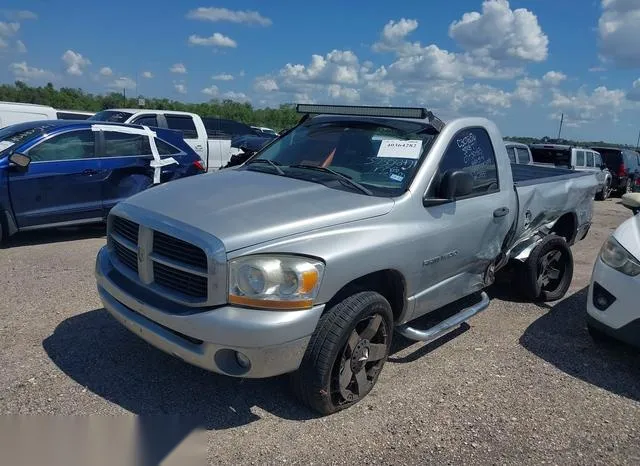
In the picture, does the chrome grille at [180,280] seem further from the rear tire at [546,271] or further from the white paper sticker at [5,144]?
the white paper sticker at [5,144]

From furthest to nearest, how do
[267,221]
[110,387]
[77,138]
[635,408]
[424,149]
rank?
1. [77,138]
2. [424,149]
3. [635,408]
4. [110,387]
5. [267,221]

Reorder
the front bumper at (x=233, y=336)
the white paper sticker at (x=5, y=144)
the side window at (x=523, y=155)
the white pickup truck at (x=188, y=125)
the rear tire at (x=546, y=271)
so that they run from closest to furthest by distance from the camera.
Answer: the front bumper at (x=233, y=336) < the rear tire at (x=546, y=271) < the white paper sticker at (x=5, y=144) < the white pickup truck at (x=188, y=125) < the side window at (x=523, y=155)

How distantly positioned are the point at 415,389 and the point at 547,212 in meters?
3.04

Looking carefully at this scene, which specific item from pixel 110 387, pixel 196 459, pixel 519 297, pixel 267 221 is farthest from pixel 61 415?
pixel 519 297

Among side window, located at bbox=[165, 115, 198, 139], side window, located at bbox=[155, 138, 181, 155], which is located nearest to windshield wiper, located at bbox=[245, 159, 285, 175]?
side window, located at bbox=[155, 138, 181, 155]

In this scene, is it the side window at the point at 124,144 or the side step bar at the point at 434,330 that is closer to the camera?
the side step bar at the point at 434,330

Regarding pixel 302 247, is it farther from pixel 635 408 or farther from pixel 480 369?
pixel 635 408

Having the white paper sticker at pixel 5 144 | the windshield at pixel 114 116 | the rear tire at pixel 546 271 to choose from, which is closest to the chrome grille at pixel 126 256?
the rear tire at pixel 546 271

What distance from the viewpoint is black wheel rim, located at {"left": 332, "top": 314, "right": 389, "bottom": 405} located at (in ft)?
10.5

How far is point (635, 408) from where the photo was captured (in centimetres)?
361

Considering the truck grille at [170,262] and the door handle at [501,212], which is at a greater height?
the door handle at [501,212]

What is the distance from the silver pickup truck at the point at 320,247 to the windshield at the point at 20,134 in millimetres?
4332

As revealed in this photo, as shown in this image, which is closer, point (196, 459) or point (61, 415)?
point (196, 459)

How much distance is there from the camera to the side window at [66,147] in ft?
23.4
